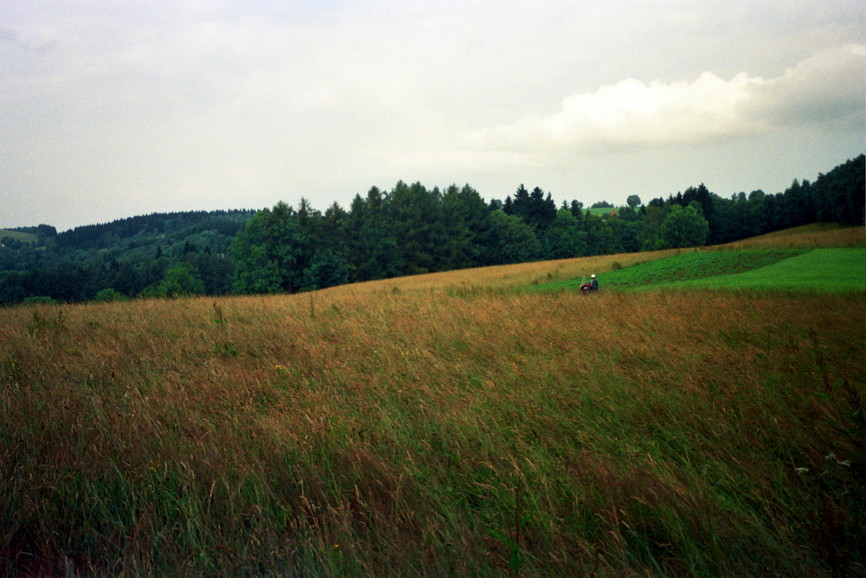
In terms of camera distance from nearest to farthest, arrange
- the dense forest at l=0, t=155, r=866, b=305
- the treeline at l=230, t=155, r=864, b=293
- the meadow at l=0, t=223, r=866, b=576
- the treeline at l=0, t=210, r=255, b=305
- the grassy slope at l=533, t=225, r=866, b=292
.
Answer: the meadow at l=0, t=223, r=866, b=576
the grassy slope at l=533, t=225, r=866, b=292
the treeline at l=0, t=210, r=255, b=305
the dense forest at l=0, t=155, r=866, b=305
the treeline at l=230, t=155, r=864, b=293

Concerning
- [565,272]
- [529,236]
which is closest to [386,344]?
[565,272]

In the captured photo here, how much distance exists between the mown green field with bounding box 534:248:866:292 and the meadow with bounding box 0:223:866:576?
38.8 feet

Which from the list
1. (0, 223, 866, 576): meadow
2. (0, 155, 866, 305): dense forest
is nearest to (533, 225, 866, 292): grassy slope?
(0, 155, 866, 305): dense forest

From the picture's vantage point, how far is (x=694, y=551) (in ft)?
7.84

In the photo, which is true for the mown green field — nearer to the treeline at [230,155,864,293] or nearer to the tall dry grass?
the treeline at [230,155,864,293]

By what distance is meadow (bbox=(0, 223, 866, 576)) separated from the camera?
245 centimetres

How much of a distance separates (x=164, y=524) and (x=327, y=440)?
115 cm

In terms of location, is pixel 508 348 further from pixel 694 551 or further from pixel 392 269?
pixel 392 269

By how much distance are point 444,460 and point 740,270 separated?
80.2 ft

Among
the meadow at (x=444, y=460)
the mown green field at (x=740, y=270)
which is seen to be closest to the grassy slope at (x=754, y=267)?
the mown green field at (x=740, y=270)

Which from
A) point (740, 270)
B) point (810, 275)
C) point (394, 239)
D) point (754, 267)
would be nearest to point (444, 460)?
point (810, 275)

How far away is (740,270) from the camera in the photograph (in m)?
22.8

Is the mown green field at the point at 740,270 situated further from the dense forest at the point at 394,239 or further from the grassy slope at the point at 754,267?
the dense forest at the point at 394,239

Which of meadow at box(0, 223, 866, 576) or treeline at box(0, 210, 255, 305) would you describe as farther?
treeline at box(0, 210, 255, 305)
